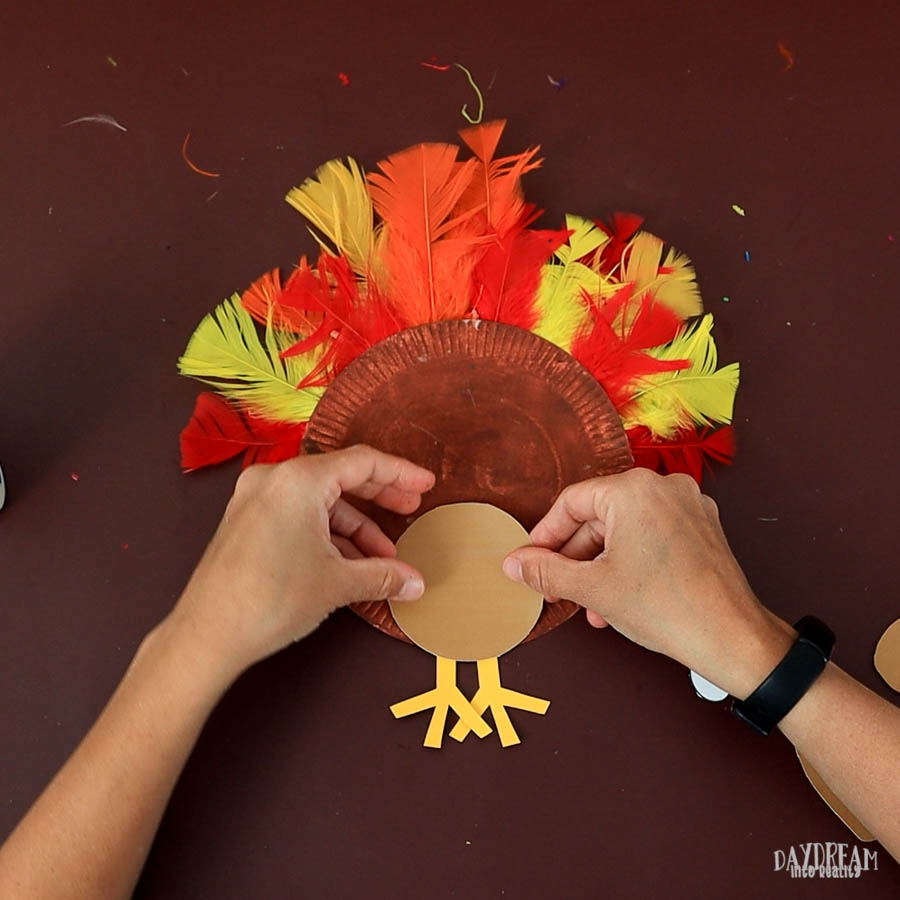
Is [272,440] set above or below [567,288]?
below

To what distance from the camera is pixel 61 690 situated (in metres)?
0.87

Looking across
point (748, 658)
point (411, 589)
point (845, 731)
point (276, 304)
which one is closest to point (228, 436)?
point (276, 304)

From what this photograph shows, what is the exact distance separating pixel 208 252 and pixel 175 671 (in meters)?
0.48

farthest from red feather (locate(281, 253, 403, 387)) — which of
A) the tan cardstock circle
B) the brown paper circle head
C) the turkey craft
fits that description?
the brown paper circle head

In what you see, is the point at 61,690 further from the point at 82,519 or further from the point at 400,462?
the point at 400,462

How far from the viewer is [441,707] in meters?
0.88

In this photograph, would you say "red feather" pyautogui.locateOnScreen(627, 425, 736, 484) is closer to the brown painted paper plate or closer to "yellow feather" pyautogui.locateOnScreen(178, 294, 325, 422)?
the brown painted paper plate

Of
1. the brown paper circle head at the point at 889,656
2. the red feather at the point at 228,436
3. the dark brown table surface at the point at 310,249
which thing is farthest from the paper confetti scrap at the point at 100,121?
the brown paper circle head at the point at 889,656

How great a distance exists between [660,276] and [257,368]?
49cm

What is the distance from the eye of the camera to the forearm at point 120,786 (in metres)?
0.71

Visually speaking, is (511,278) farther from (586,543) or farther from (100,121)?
(100,121)

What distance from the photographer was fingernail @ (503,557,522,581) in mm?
847

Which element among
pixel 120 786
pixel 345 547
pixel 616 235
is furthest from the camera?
pixel 616 235

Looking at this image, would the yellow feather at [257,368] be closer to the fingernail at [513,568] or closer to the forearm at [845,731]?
the fingernail at [513,568]
